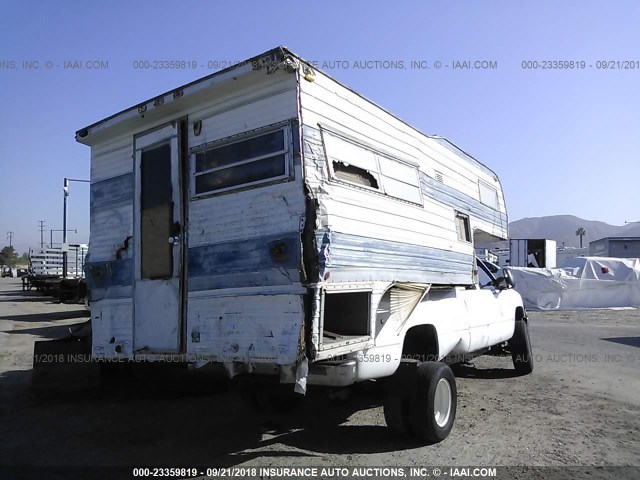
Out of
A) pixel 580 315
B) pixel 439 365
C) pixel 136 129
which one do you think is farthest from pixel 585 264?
pixel 136 129

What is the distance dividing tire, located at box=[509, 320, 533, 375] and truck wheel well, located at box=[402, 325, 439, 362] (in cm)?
344

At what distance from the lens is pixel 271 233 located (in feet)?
14.1

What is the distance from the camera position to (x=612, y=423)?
574 cm

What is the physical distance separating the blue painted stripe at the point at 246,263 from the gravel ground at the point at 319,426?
48.6 inches

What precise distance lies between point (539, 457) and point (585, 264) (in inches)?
783

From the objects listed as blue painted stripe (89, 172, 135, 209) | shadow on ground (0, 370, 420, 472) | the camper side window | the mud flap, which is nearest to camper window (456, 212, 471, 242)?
shadow on ground (0, 370, 420, 472)

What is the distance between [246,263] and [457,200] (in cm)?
362

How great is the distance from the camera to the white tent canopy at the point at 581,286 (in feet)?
70.8

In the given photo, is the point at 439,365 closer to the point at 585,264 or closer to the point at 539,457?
the point at 539,457

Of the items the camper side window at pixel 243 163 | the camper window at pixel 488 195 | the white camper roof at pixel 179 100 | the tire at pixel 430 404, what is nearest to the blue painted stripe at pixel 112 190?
the white camper roof at pixel 179 100

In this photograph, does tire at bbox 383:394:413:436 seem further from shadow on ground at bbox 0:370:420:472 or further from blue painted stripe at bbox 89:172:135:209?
blue painted stripe at bbox 89:172:135:209

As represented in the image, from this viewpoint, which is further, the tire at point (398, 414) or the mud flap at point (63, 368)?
the mud flap at point (63, 368)

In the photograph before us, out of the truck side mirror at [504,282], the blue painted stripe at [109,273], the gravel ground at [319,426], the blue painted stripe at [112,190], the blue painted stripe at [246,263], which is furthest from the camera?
the truck side mirror at [504,282]

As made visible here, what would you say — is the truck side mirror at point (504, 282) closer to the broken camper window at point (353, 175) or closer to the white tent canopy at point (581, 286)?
the broken camper window at point (353, 175)
